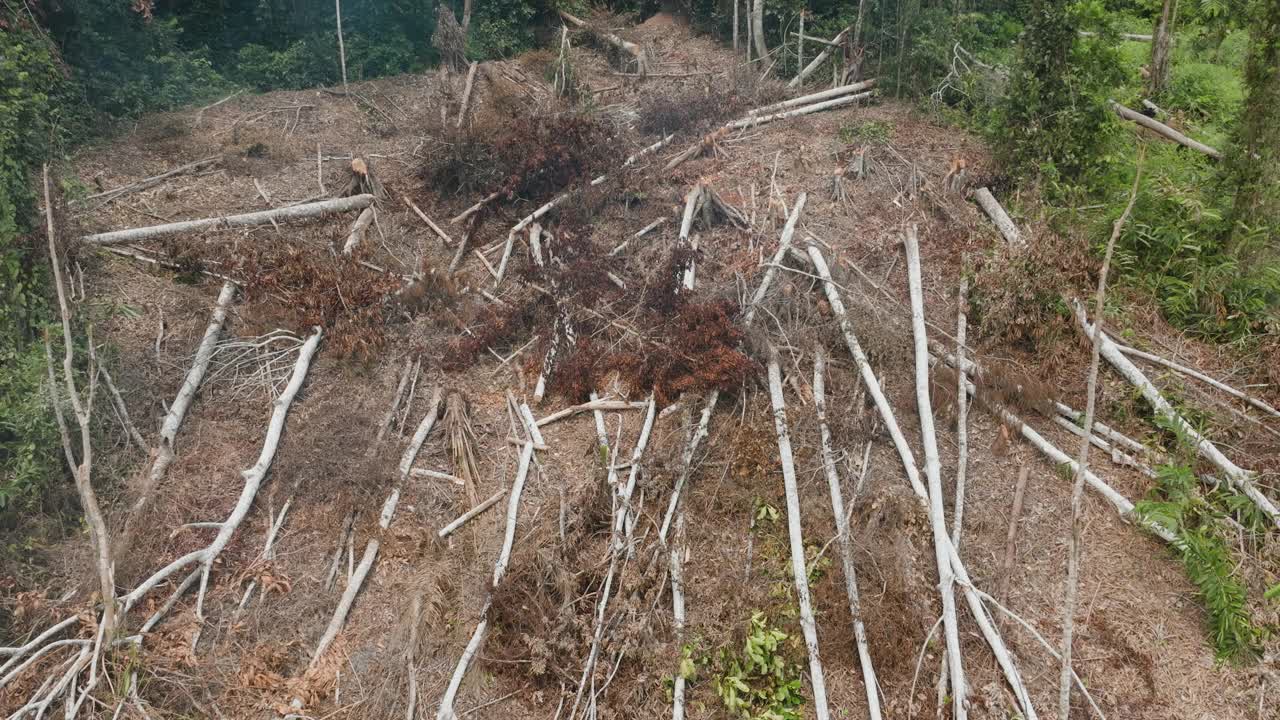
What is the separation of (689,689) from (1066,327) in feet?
14.5

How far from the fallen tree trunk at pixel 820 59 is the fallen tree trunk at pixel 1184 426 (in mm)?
5872

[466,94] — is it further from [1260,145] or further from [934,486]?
[1260,145]

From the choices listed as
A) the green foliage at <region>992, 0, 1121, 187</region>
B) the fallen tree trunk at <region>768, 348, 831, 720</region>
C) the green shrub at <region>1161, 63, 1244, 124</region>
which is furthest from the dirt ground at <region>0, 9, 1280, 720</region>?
the green shrub at <region>1161, 63, 1244, 124</region>

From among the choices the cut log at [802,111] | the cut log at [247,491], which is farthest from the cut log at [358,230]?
the cut log at [802,111]

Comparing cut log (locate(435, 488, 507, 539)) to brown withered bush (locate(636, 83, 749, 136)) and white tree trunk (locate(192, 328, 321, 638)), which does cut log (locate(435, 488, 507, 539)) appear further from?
brown withered bush (locate(636, 83, 749, 136))

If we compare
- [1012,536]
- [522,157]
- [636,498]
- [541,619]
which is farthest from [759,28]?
[541,619]

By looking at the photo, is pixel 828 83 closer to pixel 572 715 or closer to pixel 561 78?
pixel 561 78

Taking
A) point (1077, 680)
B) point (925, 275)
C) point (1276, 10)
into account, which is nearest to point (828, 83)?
point (925, 275)

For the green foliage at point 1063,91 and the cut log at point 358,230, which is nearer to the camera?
the green foliage at point 1063,91

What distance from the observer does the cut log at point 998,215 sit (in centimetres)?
753

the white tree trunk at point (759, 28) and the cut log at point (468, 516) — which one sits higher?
the white tree trunk at point (759, 28)

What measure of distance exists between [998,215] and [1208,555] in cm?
375

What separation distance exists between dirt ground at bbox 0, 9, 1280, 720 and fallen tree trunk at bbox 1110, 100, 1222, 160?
1.59 meters

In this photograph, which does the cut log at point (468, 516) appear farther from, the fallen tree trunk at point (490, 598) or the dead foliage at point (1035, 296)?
the dead foliage at point (1035, 296)
